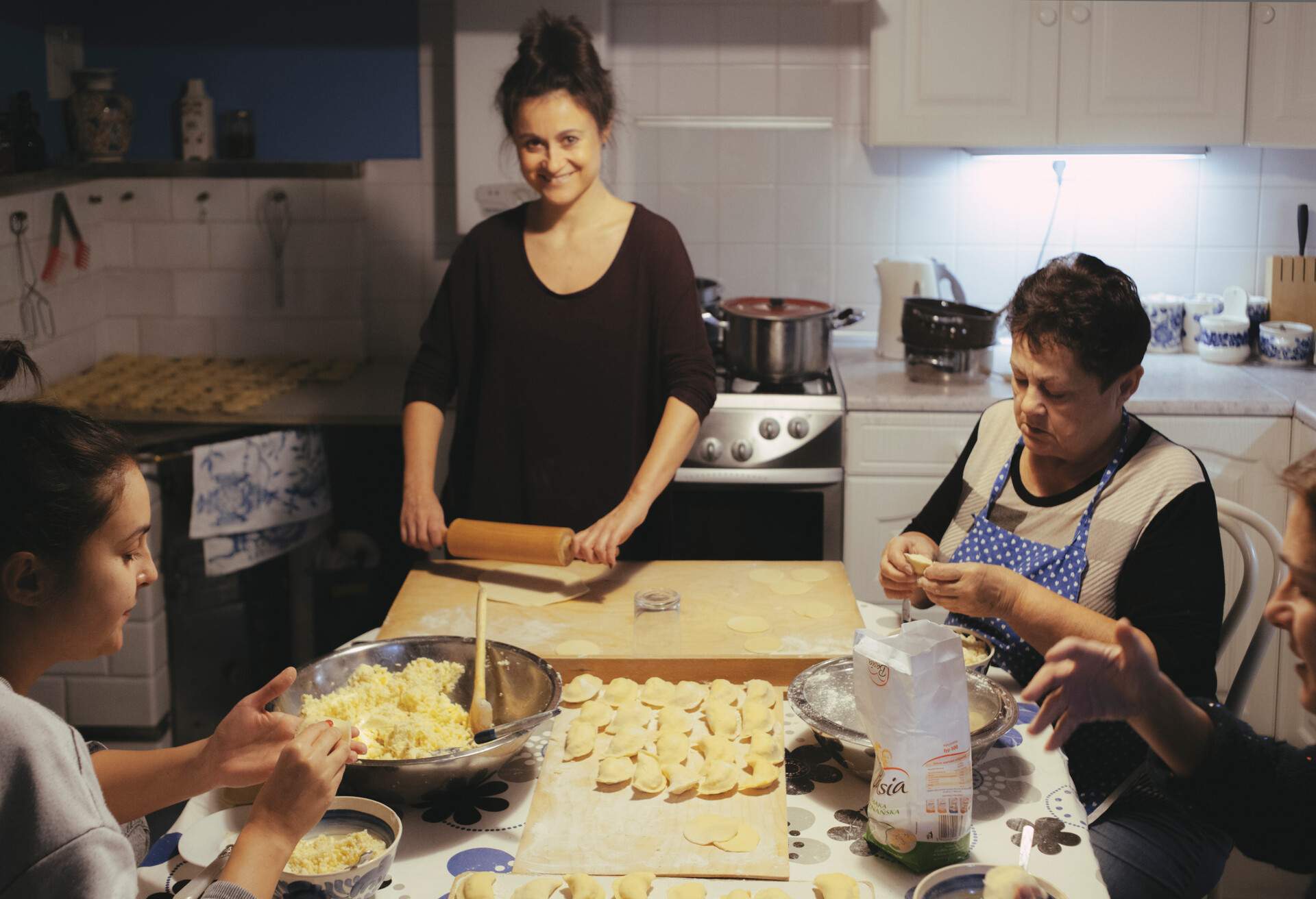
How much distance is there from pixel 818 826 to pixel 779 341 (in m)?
1.85

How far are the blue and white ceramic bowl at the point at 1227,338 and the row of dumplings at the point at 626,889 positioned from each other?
2.53 meters

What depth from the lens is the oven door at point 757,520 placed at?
3.05 m

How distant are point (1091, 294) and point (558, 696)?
0.90m

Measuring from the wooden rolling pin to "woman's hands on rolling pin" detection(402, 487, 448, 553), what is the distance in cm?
9

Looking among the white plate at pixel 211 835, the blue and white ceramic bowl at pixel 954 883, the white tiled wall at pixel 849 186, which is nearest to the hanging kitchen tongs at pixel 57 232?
the white tiled wall at pixel 849 186

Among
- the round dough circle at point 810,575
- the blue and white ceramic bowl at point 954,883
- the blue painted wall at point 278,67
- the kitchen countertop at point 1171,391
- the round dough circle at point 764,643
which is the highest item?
the blue painted wall at point 278,67

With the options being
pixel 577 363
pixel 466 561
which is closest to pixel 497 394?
pixel 577 363

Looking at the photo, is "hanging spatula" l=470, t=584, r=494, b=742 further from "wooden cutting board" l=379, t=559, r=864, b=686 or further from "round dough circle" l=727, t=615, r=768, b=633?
"round dough circle" l=727, t=615, r=768, b=633

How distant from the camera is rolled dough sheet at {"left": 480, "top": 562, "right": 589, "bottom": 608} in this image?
1.95 metres

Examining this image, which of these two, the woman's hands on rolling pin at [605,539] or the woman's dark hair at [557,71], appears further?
the woman's dark hair at [557,71]

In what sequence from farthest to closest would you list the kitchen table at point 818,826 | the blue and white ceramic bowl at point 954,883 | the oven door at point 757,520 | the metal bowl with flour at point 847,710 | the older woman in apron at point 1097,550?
1. the oven door at point 757,520
2. the older woman in apron at point 1097,550
3. the metal bowl with flour at point 847,710
4. the kitchen table at point 818,826
5. the blue and white ceramic bowl at point 954,883

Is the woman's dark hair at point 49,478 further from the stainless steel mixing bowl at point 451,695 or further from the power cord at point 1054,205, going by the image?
the power cord at point 1054,205

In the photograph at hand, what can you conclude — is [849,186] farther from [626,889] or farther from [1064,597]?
[626,889]

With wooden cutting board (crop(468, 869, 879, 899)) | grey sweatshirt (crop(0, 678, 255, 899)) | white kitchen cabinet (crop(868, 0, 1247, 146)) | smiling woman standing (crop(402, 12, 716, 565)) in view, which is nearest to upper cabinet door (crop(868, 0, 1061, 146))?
white kitchen cabinet (crop(868, 0, 1247, 146))
